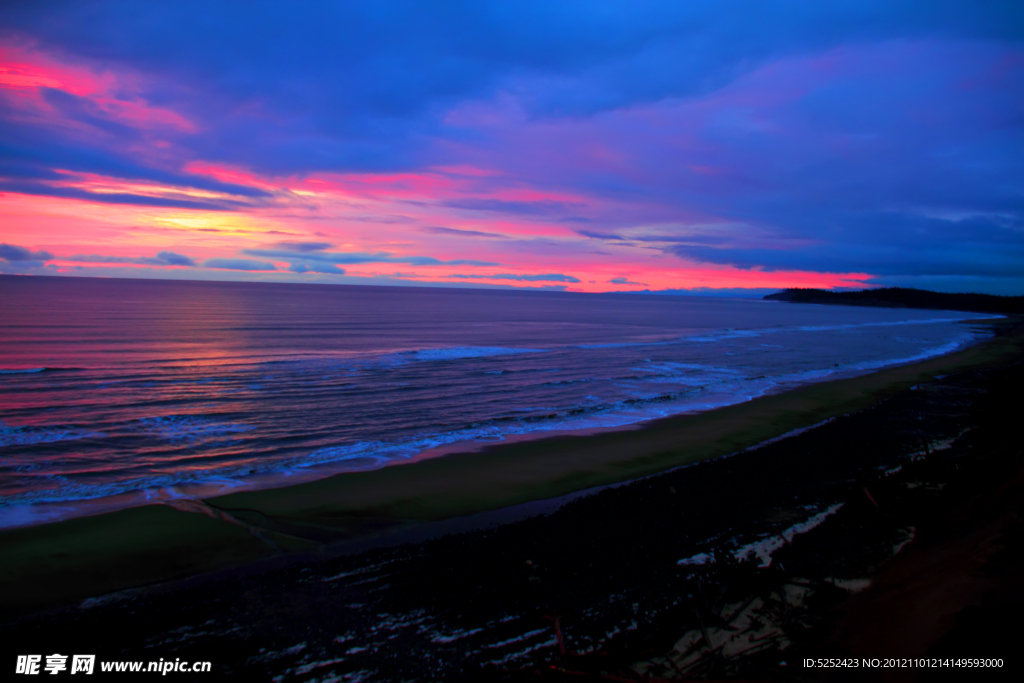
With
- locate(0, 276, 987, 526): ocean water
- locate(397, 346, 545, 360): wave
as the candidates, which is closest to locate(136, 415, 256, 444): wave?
locate(0, 276, 987, 526): ocean water

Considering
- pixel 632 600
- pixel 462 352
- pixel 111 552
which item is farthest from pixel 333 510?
pixel 462 352

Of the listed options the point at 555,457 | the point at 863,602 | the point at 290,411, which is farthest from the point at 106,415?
the point at 863,602

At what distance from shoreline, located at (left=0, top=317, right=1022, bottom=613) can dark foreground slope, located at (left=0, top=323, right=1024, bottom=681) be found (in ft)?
2.41

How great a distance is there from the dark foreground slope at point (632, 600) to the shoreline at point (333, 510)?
0.73 m

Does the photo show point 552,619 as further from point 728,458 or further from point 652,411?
point 652,411

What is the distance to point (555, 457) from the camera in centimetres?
1319

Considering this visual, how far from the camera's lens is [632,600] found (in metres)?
6.16

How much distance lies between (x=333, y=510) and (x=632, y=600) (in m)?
5.96

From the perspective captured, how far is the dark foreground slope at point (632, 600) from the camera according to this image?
15.2 ft

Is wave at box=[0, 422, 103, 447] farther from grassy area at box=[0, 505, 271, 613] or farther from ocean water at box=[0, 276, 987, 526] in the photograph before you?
grassy area at box=[0, 505, 271, 613]

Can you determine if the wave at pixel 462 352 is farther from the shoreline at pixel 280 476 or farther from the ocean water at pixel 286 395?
the shoreline at pixel 280 476

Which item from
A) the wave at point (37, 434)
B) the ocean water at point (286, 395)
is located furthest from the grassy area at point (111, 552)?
the wave at point (37, 434)

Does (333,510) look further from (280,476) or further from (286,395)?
(286,395)

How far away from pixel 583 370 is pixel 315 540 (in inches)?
818
